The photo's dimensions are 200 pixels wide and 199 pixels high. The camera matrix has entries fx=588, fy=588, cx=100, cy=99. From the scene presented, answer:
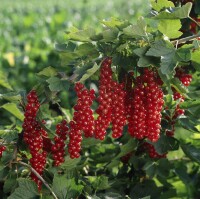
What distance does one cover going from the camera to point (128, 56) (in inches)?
92.5

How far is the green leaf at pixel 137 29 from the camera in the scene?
2.18 m

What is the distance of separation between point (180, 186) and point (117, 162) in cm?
59

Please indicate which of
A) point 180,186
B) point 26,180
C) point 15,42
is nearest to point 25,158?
point 26,180

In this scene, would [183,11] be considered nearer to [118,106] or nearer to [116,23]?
[116,23]

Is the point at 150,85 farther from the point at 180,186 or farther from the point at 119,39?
the point at 180,186

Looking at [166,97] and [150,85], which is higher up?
[150,85]

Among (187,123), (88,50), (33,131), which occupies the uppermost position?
(88,50)

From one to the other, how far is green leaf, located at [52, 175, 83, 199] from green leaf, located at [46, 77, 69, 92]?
349mm

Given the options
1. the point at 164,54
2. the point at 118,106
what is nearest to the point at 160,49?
the point at 164,54

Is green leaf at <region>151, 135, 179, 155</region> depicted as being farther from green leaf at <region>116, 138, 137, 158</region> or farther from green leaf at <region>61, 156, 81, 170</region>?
green leaf at <region>61, 156, 81, 170</region>

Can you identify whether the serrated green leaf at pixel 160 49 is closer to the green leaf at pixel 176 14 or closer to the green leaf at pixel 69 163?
the green leaf at pixel 176 14

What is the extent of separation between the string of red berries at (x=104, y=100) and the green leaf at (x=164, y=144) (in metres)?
0.49

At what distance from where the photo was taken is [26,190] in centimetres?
229

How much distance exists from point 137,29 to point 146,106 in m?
0.32
